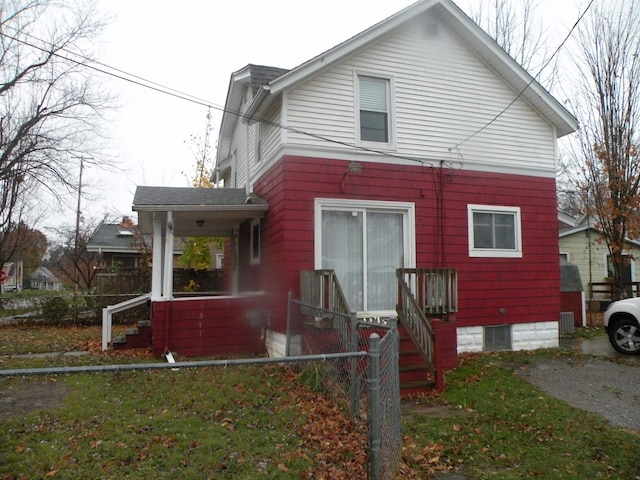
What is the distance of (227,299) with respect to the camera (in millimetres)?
9867

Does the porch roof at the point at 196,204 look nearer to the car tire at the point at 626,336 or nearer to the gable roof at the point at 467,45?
the gable roof at the point at 467,45

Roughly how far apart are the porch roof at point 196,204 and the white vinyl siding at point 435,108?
1824 millimetres

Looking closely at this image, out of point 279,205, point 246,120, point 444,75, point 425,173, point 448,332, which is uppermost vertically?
point 444,75

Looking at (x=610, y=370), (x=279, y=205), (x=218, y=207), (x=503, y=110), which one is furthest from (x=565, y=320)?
(x=218, y=207)

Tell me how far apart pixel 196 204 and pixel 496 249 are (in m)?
6.34

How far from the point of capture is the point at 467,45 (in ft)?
33.9

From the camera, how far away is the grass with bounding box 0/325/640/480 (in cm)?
417

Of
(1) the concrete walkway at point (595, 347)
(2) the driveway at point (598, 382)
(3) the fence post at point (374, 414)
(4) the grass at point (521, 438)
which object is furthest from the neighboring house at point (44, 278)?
(3) the fence post at point (374, 414)

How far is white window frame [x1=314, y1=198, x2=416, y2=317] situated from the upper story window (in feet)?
4.25

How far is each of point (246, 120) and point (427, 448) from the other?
773cm

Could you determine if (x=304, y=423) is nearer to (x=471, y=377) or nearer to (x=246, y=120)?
(x=471, y=377)

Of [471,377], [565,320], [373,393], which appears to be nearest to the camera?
[373,393]

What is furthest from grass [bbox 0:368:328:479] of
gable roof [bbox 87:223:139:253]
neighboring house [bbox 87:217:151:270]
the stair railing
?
gable roof [bbox 87:223:139:253]

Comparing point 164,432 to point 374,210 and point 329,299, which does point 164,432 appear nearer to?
point 329,299
